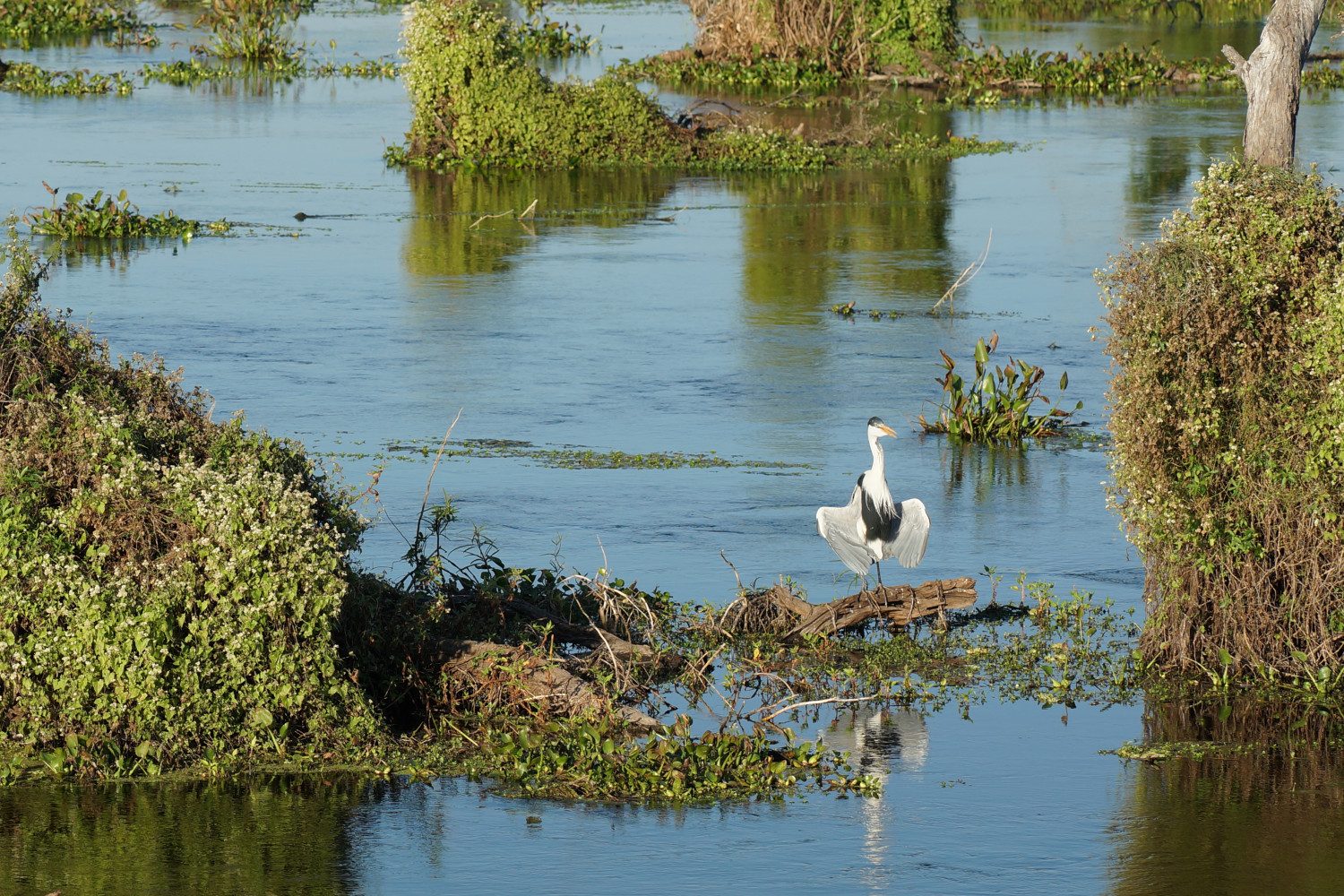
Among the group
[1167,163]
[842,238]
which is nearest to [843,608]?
[842,238]

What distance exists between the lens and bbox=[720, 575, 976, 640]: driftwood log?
9414mm

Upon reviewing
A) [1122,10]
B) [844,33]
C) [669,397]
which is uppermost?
[1122,10]

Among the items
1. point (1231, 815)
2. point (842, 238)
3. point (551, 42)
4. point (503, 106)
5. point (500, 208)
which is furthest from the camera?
point (551, 42)

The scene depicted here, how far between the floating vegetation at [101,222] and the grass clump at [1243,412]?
1504 centimetres

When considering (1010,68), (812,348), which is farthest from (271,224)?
(1010,68)

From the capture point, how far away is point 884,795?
7727 mm

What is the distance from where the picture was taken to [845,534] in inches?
378

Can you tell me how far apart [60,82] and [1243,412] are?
31.3 meters

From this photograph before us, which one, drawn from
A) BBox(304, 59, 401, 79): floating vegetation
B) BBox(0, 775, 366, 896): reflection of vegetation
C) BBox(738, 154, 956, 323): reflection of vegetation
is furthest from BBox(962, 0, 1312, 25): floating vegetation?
BBox(0, 775, 366, 896): reflection of vegetation

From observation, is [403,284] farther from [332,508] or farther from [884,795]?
[884,795]

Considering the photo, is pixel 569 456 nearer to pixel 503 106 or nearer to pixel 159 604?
pixel 159 604

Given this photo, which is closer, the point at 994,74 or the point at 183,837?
the point at 183,837

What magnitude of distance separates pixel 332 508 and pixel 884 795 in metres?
2.69

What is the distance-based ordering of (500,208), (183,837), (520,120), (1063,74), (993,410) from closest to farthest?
(183,837) < (993,410) < (500,208) < (520,120) < (1063,74)
